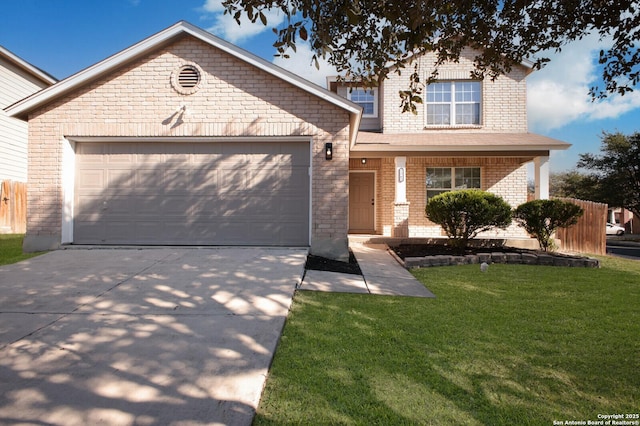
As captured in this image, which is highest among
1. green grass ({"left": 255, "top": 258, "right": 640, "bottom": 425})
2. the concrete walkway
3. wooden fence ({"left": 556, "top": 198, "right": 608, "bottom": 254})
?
wooden fence ({"left": 556, "top": 198, "right": 608, "bottom": 254})

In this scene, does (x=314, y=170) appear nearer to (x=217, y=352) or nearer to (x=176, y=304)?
(x=176, y=304)

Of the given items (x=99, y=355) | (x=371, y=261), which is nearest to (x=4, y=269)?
(x=99, y=355)

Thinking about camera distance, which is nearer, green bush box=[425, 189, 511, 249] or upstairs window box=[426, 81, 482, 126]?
green bush box=[425, 189, 511, 249]

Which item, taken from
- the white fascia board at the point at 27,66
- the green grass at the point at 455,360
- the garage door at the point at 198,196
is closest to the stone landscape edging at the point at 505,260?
the green grass at the point at 455,360

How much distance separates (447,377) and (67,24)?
51.2 ft

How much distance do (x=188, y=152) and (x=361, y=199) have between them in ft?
23.5

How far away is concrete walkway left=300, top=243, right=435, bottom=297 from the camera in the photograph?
544 centimetres

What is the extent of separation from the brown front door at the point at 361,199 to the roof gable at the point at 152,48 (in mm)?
5766

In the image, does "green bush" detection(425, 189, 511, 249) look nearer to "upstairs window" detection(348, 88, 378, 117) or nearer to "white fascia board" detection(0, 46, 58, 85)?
"upstairs window" detection(348, 88, 378, 117)

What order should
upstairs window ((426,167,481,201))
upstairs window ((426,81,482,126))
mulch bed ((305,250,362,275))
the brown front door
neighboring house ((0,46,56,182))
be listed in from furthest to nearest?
neighboring house ((0,46,56,182)) < the brown front door < upstairs window ((426,81,482,126)) < upstairs window ((426,167,481,201)) < mulch bed ((305,250,362,275))

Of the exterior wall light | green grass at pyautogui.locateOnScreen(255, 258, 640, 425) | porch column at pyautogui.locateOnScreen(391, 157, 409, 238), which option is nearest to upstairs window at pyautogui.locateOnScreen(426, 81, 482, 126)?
porch column at pyautogui.locateOnScreen(391, 157, 409, 238)

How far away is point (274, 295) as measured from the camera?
479 cm

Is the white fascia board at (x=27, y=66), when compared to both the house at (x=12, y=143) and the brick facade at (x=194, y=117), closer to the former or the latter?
the house at (x=12, y=143)

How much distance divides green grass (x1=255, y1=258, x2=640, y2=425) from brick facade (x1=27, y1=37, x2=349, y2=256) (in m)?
3.85
